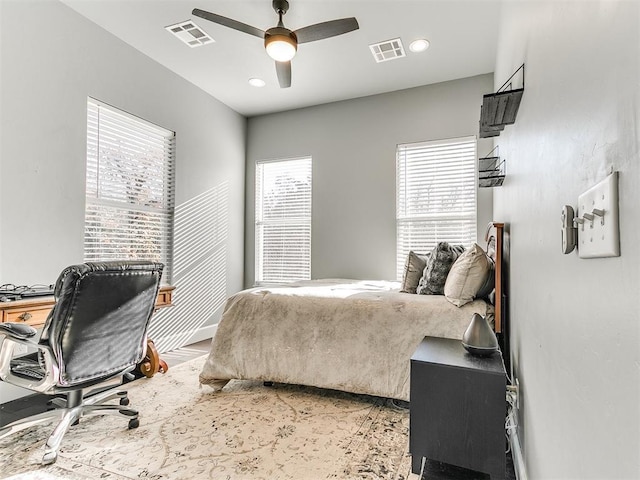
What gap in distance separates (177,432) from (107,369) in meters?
0.53

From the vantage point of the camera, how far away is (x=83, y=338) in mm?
1846

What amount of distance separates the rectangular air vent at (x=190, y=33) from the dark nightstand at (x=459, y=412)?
131 inches

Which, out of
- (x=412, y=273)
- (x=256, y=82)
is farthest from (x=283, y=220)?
(x=412, y=273)

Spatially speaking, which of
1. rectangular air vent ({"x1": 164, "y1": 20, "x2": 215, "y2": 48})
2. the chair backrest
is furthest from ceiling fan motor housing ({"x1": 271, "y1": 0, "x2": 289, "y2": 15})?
the chair backrest

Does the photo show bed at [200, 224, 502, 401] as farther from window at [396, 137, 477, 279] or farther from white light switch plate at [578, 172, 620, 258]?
white light switch plate at [578, 172, 620, 258]

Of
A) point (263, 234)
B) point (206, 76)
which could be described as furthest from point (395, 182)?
point (206, 76)

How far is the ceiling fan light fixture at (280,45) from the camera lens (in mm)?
2588

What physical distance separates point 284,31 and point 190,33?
1.26 meters

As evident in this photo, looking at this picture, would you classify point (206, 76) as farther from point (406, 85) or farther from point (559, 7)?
point (559, 7)

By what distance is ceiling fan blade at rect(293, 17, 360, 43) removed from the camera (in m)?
2.51

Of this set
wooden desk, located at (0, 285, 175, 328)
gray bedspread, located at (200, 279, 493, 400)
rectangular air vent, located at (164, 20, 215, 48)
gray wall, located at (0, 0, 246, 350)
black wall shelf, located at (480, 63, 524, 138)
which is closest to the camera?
black wall shelf, located at (480, 63, 524, 138)

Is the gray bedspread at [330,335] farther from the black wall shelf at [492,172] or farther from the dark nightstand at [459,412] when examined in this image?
the black wall shelf at [492,172]

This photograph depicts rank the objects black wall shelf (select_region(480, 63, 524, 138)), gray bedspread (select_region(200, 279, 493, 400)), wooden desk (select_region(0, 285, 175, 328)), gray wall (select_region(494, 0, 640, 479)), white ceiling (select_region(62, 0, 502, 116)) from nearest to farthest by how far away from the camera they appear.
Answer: gray wall (select_region(494, 0, 640, 479))
black wall shelf (select_region(480, 63, 524, 138))
wooden desk (select_region(0, 285, 175, 328))
gray bedspread (select_region(200, 279, 493, 400))
white ceiling (select_region(62, 0, 502, 116))

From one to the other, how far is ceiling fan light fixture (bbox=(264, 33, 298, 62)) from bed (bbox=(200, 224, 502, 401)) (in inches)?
70.7
